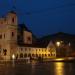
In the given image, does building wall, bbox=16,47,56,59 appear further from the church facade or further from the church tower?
the church tower

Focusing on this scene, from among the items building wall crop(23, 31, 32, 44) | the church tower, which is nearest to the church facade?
the church tower

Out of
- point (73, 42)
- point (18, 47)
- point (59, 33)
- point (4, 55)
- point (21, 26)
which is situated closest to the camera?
point (4, 55)

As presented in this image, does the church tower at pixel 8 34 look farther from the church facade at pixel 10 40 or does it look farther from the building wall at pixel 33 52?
the building wall at pixel 33 52

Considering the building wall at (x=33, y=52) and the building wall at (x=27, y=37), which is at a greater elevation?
the building wall at (x=27, y=37)

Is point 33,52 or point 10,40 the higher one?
point 10,40

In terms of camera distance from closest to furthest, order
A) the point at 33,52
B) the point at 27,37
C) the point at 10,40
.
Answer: the point at 10,40
the point at 33,52
the point at 27,37

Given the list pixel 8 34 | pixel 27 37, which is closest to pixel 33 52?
pixel 27 37

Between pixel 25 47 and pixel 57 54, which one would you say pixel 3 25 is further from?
pixel 57 54

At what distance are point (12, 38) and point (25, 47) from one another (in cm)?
1142

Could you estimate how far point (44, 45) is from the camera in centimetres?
11725

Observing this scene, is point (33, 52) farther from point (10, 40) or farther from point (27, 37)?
point (10, 40)

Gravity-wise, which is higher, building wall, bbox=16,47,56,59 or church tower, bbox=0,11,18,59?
church tower, bbox=0,11,18,59

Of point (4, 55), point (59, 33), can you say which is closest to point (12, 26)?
point (4, 55)

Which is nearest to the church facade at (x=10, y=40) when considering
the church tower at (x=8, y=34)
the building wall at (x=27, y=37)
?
the church tower at (x=8, y=34)
